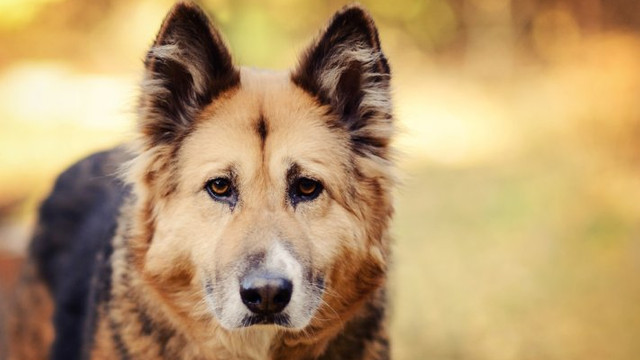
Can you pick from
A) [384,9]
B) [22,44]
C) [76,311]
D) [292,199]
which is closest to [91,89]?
[22,44]

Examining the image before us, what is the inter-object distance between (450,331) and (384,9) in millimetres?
6710

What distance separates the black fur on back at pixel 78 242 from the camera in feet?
13.8

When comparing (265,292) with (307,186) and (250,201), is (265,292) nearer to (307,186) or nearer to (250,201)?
(250,201)

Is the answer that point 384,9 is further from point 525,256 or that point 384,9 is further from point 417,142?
point 525,256

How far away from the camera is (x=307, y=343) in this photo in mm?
3529

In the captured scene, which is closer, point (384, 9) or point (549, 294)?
point (549, 294)

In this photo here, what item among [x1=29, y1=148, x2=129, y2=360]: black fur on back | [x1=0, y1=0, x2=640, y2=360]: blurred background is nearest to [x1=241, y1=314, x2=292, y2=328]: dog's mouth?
[x1=29, y1=148, x2=129, y2=360]: black fur on back

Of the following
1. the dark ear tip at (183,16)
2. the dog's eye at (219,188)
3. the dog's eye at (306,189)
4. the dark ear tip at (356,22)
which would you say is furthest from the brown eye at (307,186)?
the dark ear tip at (183,16)

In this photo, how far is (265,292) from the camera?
3.00 meters

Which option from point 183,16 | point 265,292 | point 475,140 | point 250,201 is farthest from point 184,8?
point 475,140

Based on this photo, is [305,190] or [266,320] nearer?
[266,320]

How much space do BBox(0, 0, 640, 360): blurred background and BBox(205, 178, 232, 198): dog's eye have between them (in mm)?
3136

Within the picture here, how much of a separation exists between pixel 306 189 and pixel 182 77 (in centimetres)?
80

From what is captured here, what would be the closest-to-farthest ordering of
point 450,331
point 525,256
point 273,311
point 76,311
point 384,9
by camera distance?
point 273,311, point 76,311, point 450,331, point 525,256, point 384,9
